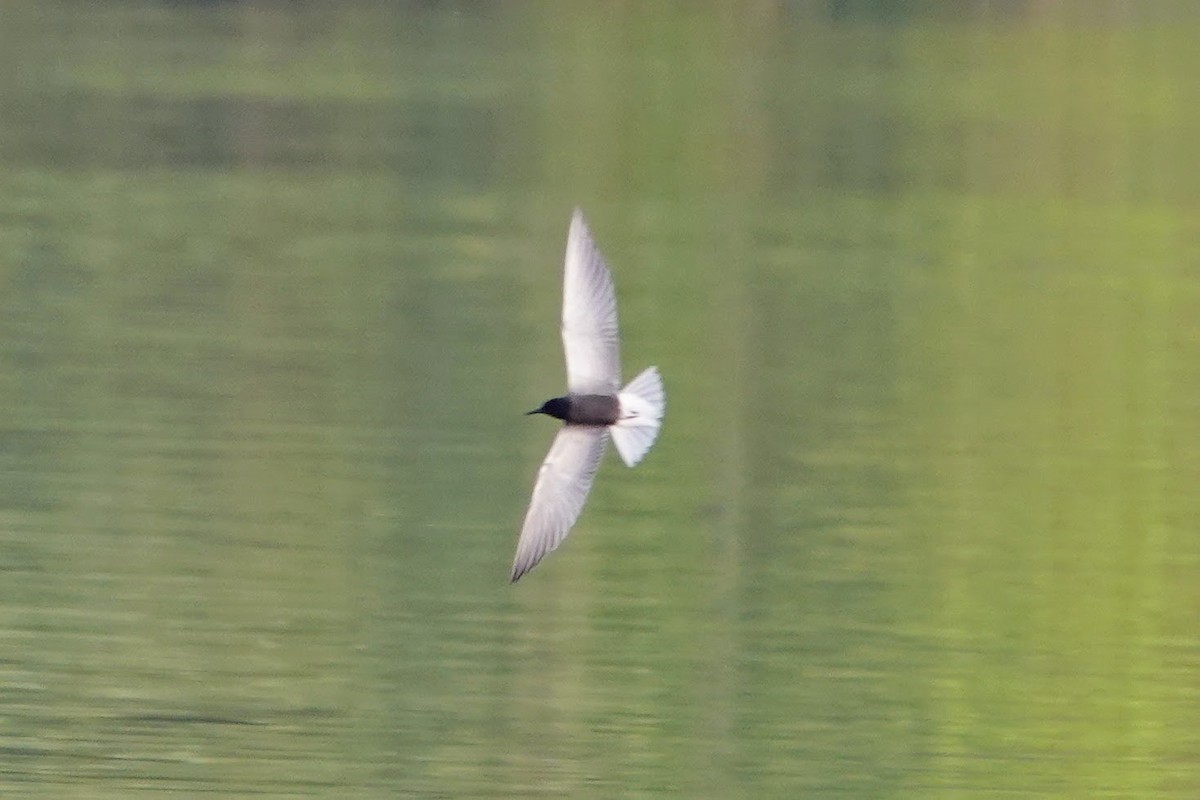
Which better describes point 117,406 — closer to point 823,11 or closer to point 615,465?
point 615,465

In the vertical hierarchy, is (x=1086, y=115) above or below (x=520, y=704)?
Result: above

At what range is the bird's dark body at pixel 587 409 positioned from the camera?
363 inches

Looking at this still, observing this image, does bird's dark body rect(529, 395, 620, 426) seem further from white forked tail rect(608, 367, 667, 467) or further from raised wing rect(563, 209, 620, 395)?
raised wing rect(563, 209, 620, 395)

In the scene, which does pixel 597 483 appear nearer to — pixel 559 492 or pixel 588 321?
pixel 588 321

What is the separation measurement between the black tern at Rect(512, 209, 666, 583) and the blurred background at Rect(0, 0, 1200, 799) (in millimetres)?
1137

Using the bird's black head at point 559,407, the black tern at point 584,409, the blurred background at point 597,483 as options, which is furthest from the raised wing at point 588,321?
the blurred background at point 597,483

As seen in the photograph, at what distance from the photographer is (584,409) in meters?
9.23

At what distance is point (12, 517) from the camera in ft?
45.0

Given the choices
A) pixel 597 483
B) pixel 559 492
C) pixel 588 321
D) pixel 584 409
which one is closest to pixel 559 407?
pixel 584 409

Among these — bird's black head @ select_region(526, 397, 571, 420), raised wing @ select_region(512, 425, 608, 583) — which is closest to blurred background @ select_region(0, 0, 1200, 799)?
raised wing @ select_region(512, 425, 608, 583)

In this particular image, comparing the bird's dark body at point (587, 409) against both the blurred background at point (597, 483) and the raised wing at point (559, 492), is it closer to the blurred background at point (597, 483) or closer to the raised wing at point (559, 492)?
the raised wing at point (559, 492)

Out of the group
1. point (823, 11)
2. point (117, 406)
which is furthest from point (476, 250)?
point (823, 11)

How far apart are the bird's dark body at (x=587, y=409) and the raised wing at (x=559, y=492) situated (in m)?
0.11

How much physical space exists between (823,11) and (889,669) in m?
52.1
